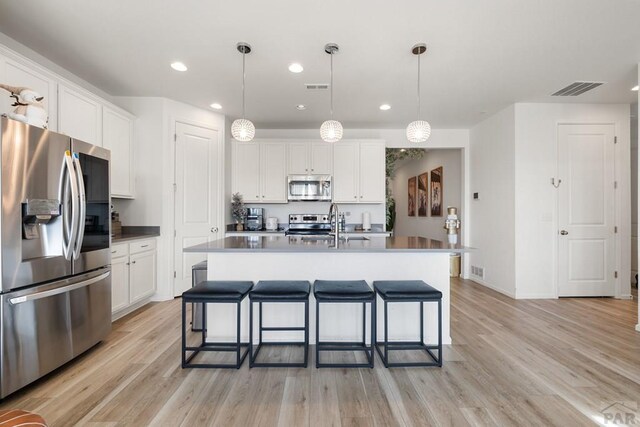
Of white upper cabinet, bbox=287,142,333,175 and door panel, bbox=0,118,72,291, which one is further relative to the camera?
white upper cabinet, bbox=287,142,333,175

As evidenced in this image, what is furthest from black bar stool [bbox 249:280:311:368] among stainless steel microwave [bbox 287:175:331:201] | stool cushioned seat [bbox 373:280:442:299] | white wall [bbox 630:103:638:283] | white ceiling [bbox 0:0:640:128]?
white wall [bbox 630:103:638:283]

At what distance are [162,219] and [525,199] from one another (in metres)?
5.02

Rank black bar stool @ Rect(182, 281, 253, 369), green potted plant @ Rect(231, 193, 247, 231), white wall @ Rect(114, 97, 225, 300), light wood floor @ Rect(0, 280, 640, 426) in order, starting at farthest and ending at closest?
1. green potted plant @ Rect(231, 193, 247, 231)
2. white wall @ Rect(114, 97, 225, 300)
3. black bar stool @ Rect(182, 281, 253, 369)
4. light wood floor @ Rect(0, 280, 640, 426)

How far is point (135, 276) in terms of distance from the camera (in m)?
3.35

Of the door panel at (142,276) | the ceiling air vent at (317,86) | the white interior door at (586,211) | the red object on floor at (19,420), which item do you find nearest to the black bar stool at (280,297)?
the red object on floor at (19,420)

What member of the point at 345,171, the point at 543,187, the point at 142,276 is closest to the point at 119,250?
the point at 142,276

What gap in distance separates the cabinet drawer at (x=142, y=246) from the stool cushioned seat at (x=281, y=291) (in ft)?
6.35

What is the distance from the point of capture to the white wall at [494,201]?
4.16 meters

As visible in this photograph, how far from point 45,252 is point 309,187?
3.48m

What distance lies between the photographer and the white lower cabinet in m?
3.04

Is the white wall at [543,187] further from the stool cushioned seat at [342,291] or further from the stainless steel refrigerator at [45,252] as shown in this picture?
the stainless steel refrigerator at [45,252]

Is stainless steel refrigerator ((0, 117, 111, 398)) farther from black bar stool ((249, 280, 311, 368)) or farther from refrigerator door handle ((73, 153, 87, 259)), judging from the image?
black bar stool ((249, 280, 311, 368))

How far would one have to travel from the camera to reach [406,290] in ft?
7.14

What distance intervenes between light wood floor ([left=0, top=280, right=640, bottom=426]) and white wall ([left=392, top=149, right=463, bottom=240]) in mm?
3462
